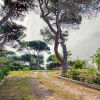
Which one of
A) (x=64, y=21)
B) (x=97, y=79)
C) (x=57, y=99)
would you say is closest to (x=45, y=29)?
(x=64, y=21)

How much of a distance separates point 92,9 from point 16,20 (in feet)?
29.1

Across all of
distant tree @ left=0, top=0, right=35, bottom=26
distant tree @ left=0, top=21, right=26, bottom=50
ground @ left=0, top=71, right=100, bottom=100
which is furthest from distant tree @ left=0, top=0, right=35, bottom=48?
ground @ left=0, top=71, right=100, bottom=100

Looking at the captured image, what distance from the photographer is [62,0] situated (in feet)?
31.5

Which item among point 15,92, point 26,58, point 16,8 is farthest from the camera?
point 26,58

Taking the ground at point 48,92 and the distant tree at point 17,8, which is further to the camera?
the distant tree at point 17,8

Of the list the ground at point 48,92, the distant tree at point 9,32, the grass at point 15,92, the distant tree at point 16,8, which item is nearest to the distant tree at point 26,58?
the distant tree at point 9,32

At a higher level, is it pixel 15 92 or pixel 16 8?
pixel 16 8

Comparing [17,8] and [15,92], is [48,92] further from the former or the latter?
[17,8]

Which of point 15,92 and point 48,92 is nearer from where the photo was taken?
point 48,92

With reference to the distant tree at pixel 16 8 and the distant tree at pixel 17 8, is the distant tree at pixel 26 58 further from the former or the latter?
the distant tree at pixel 17 8

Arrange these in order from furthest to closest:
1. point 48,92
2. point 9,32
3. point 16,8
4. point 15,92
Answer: point 9,32 < point 16,8 < point 15,92 < point 48,92

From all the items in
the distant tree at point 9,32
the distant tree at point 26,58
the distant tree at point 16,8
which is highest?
the distant tree at point 16,8

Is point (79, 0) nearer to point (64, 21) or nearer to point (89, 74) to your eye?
point (64, 21)

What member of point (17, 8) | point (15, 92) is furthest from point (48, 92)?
point (17, 8)
